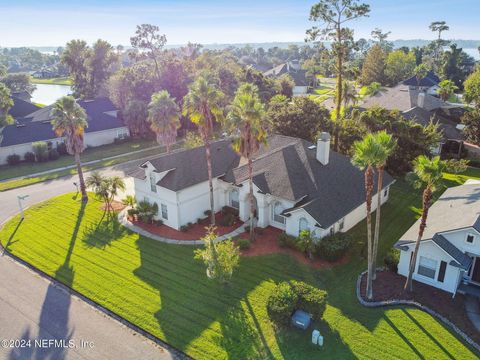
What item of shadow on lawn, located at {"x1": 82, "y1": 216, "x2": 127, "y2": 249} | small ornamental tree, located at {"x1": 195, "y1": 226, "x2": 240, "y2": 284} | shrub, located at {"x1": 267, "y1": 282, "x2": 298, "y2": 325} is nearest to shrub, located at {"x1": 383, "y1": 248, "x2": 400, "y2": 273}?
shrub, located at {"x1": 267, "y1": 282, "x2": 298, "y2": 325}

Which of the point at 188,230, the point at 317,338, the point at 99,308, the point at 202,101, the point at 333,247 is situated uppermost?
the point at 202,101

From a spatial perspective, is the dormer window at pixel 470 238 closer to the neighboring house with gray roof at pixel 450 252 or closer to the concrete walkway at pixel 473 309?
the neighboring house with gray roof at pixel 450 252

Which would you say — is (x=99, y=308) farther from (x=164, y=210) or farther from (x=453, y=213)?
(x=453, y=213)

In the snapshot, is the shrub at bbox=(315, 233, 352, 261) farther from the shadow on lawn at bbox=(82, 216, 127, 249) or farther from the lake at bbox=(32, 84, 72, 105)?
the lake at bbox=(32, 84, 72, 105)

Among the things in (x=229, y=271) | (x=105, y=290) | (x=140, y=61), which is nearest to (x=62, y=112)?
(x=105, y=290)

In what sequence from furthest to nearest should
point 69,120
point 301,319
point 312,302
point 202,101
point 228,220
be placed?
point 69,120 → point 228,220 → point 202,101 → point 312,302 → point 301,319

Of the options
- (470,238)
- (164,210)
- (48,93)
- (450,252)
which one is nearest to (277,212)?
(164,210)
